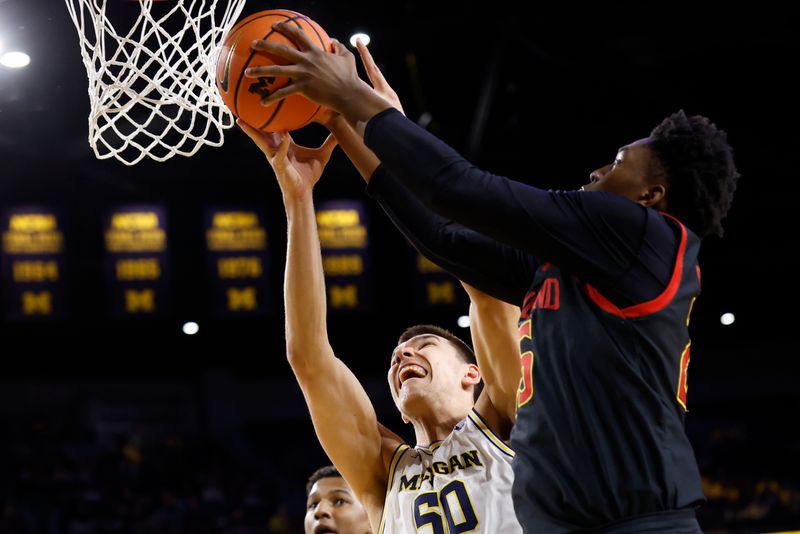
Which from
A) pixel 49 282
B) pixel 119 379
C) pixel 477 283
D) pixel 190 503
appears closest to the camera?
pixel 477 283

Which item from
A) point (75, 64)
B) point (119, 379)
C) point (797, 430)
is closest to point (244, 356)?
point (119, 379)

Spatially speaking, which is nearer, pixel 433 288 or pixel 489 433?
pixel 489 433

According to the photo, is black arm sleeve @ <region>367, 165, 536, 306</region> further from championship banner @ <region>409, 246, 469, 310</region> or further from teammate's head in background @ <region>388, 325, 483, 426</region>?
championship banner @ <region>409, 246, 469, 310</region>

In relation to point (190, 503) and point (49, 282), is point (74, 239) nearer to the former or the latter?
point (49, 282)

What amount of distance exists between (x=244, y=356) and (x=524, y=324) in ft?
27.3

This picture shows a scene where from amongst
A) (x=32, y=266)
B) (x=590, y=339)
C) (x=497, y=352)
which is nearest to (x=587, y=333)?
(x=590, y=339)

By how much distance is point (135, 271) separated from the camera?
299 inches

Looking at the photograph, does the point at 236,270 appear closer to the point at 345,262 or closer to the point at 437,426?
the point at 345,262

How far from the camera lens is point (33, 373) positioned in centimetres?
970

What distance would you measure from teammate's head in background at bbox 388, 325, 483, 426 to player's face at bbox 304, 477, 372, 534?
785 millimetres

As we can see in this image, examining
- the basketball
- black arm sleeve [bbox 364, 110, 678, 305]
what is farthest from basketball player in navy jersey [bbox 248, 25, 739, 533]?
the basketball

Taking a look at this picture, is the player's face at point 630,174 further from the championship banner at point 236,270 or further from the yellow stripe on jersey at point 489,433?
the championship banner at point 236,270

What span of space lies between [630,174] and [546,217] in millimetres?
299

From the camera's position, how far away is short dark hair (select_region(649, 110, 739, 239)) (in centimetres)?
180
